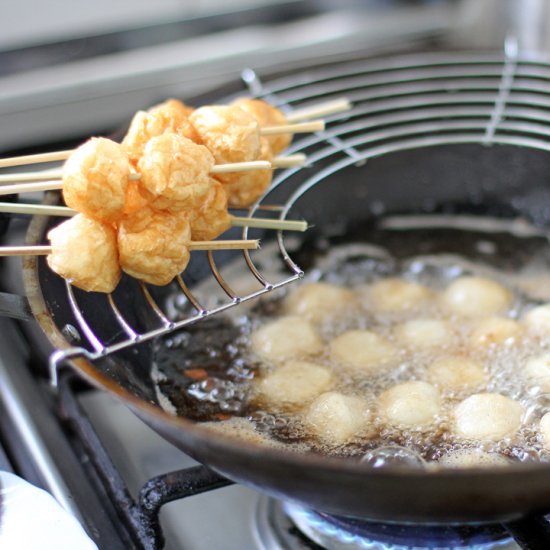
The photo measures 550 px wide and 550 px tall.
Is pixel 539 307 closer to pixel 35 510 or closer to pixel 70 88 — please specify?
pixel 35 510

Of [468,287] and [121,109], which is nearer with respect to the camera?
[468,287]

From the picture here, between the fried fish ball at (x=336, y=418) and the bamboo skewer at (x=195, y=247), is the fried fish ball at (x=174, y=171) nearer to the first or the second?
the bamboo skewer at (x=195, y=247)

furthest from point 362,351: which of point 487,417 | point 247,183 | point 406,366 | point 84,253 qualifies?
point 84,253

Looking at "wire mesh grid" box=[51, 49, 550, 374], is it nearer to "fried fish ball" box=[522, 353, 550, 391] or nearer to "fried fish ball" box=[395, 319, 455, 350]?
"fried fish ball" box=[395, 319, 455, 350]

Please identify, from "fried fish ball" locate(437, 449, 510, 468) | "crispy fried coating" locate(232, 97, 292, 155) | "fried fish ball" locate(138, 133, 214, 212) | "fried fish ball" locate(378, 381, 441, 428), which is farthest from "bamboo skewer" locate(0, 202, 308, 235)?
"fried fish ball" locate(437, 449, 510, 468)

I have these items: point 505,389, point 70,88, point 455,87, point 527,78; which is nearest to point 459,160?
point 455,87
